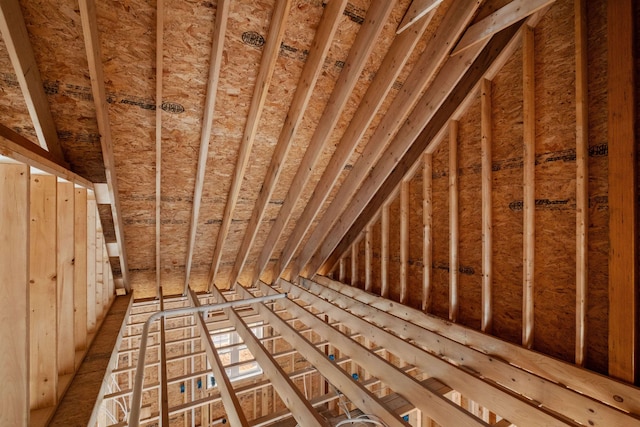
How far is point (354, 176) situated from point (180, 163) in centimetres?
208

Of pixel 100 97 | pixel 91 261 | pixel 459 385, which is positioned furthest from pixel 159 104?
pixel 459 385

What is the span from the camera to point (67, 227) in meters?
2.29

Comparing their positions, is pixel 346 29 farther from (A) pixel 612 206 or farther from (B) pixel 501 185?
(A) pixel 612 206

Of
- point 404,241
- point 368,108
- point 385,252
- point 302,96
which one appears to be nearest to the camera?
point 302,96

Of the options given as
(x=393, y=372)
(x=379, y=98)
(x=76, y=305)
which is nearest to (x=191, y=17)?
(x=379, y=98)

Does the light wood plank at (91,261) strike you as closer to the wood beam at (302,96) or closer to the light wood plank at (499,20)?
the wood beam at (302,96)

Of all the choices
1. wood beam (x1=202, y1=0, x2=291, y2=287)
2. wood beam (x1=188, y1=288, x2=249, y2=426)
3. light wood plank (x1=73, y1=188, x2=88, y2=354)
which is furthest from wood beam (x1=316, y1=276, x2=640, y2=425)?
light wood plank (x1=73, y1=188, x2=88, y2=354)

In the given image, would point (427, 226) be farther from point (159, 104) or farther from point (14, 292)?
point (14, 292)

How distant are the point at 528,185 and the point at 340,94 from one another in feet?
6.52

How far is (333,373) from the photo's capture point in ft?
7.23

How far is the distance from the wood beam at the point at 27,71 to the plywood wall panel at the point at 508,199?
3910mm

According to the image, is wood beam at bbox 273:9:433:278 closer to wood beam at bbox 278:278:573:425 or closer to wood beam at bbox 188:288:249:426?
wood beam at bbox 278:278:573:425

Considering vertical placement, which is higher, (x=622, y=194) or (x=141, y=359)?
(x=622, y=194)

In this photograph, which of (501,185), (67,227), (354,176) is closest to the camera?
(67,227)
